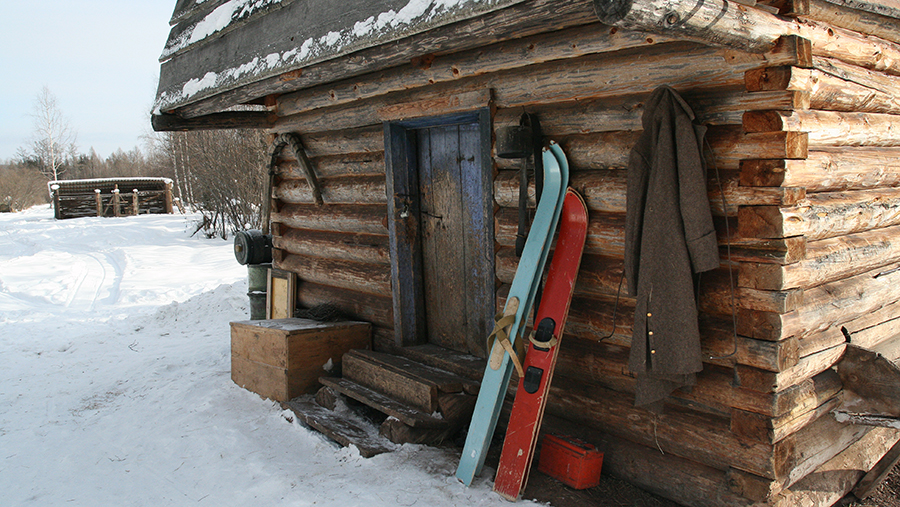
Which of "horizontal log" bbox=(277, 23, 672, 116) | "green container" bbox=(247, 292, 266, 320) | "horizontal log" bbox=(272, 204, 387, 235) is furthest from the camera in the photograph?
"green container" bbox=(247, 292, 266, 320)

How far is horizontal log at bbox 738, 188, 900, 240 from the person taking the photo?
2848 mm

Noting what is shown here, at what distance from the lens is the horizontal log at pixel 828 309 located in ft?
9.60

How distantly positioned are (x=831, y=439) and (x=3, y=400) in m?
6.64

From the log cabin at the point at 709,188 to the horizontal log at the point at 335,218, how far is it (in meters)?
0.11

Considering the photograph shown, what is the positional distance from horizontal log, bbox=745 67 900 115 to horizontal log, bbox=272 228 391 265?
327cm

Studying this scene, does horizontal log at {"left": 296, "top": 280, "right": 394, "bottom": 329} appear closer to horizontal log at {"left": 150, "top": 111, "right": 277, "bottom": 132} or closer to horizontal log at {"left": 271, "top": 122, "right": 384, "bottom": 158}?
horizontal log at {"left": 271, "top": 122, "right": 384, "bottom": 158}

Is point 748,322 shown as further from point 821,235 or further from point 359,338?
point 359,338

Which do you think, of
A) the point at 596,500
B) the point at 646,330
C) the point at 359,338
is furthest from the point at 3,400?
the point at 646,330

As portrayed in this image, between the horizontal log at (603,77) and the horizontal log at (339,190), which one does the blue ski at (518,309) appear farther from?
the horizontal log at (339,190)

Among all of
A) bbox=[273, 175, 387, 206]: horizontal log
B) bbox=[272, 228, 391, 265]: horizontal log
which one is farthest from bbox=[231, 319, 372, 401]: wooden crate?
bbox=[273, 175, 387, 206]: horizontal log

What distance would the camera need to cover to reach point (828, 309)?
3268mm

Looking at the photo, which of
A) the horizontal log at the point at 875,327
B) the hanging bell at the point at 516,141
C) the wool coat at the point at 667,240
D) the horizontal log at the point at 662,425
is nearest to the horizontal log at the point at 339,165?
the hanging bell at the point at 516,141

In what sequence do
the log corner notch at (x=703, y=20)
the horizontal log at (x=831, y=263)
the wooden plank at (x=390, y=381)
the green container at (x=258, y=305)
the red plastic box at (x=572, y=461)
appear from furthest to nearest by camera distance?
the green container at (x=258, y=305), the wooden plank at (x=390, y=381), the red plastic box at (x=572, y=461), the horizontal log at (x=831, y=263), the log corner notch at (x=703, y=20)

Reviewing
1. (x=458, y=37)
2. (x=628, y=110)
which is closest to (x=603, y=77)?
(x=628, y=110)
